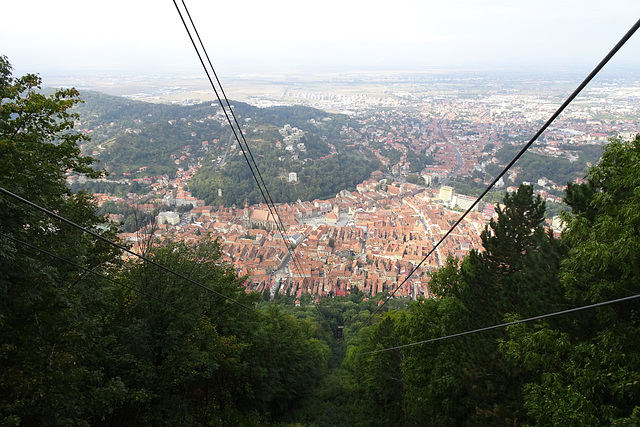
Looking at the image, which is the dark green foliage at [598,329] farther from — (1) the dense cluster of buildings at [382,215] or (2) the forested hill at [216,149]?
(2) the forested hill at [216,149]

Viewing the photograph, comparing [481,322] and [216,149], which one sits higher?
[481,322]

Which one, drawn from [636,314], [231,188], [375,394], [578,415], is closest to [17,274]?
[578,415]

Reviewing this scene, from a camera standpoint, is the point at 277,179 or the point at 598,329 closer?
the point at 598,329

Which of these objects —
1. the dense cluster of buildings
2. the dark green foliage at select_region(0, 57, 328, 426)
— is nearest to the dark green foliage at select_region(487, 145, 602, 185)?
the dense cluster of buildings

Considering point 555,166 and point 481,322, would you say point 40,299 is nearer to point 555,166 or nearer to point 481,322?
point 481,322

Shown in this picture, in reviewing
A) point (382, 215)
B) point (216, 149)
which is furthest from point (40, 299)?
point (216, 149)

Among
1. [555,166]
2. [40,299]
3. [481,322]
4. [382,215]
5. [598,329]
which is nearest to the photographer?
[40,299]

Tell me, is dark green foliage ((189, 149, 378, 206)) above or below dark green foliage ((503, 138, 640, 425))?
below

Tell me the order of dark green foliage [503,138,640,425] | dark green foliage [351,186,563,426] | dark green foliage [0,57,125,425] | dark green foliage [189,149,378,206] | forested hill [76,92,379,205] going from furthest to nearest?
forested hill [76,92,379,205], dark green foliage [189,149,378,206], dark green foliage [351,186,563,426], dark green foliage [503,138,640,425], dark green foliage [0,57,125,425]

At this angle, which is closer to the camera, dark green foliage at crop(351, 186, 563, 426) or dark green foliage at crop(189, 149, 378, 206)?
dark green foliage at crop(351, 186, 563, 426)

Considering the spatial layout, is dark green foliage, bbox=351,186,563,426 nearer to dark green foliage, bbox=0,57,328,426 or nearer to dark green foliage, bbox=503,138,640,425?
dark green foliage, bbox=503,138,640,425
